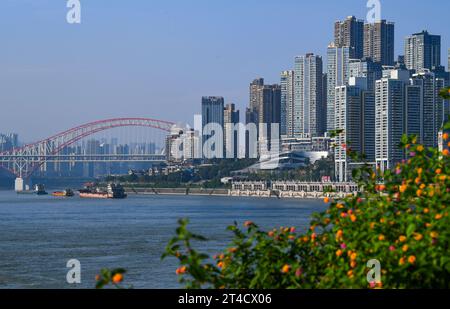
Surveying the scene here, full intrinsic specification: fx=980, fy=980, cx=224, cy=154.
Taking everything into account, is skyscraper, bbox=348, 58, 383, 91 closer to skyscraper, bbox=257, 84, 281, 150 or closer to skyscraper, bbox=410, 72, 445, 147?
skyscraper, bbox=410, 72, 445, 147

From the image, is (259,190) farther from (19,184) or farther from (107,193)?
(19,184)

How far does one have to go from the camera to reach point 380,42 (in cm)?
10306

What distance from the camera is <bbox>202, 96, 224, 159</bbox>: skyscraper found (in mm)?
102312

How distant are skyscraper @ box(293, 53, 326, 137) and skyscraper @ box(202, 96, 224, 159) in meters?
8.27

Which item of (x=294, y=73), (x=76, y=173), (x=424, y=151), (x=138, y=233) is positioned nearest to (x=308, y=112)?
(x=294, y=73)

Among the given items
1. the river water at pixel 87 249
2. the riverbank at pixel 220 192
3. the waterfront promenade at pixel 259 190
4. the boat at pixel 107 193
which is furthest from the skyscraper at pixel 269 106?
the river water at pixel 87 249

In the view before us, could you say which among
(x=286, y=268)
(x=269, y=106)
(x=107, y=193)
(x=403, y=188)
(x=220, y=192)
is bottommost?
(x=220, y=192)

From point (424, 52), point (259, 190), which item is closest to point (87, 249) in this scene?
point (259, 190)

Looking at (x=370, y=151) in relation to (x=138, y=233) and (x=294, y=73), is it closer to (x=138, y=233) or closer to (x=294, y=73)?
(x=294, y=73)

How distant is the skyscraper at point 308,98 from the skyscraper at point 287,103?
0.69 m

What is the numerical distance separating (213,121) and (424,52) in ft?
79.5

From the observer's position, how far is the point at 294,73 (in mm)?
107875

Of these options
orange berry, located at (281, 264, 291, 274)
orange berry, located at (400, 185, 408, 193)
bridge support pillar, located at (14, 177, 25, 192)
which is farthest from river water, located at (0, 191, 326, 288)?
bridge support pillar, located at (14, 177, 25, 192)
